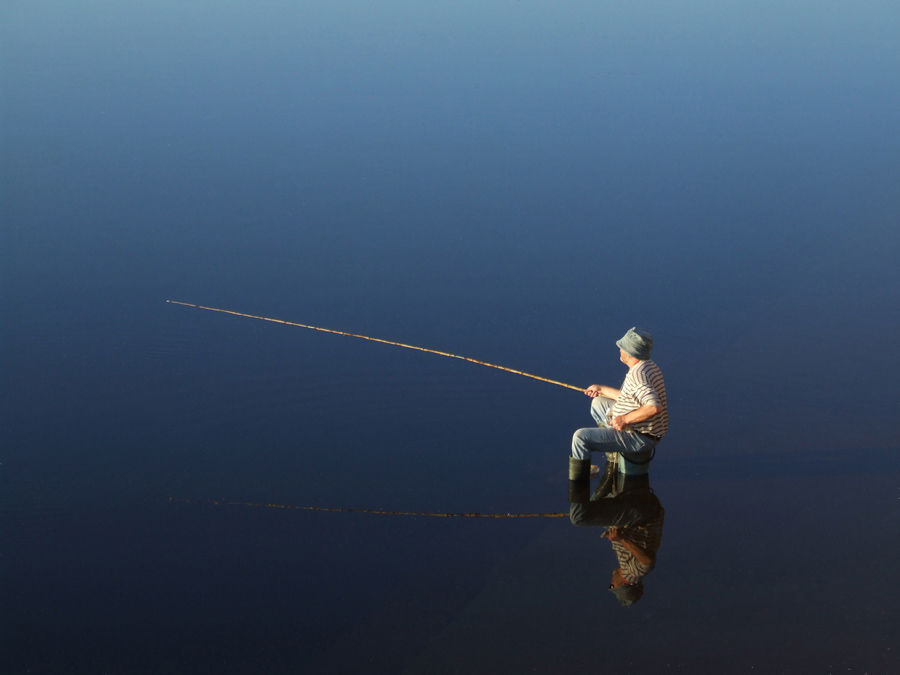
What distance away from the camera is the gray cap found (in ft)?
14.1

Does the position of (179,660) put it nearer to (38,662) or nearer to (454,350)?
(38,662)

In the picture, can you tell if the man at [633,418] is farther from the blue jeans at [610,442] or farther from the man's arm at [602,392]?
the man's arm at [602,392]

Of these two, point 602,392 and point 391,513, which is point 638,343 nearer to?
point 602,392

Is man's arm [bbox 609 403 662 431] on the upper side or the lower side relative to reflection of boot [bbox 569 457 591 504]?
upper

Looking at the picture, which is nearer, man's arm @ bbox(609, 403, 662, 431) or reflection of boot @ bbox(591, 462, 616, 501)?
man's arm @ bbox(609, 403, 662, 431)

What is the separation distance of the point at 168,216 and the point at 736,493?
5.21 metres

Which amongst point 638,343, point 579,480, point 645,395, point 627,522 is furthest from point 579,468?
point 638,343

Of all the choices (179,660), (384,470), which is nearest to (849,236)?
(384,470)

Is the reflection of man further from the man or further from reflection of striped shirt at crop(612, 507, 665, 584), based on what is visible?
the man

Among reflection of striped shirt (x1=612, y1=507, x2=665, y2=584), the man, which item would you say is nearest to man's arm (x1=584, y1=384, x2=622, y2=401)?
the man

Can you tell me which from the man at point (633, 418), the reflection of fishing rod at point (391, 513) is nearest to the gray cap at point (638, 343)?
the man at point (633, 418)

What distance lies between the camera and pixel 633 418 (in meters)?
4.34

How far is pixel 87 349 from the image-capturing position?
19.6 feet

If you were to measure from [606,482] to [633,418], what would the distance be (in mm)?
452
